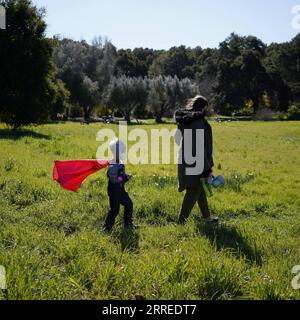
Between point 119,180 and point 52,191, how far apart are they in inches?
122

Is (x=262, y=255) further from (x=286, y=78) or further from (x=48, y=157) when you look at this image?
(x=286, y=78)

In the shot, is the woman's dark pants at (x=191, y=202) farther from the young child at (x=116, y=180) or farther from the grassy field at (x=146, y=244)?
the young child at (x=116, y=180)

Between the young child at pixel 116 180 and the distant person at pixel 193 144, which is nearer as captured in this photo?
the young child at pixel 116 180

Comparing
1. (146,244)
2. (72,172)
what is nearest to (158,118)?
(72,172)

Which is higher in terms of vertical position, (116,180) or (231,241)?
(116,180)

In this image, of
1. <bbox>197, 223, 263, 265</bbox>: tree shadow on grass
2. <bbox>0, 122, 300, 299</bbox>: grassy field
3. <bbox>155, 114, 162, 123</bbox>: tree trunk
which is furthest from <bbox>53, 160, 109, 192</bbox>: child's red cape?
<bbox>155, 114, 162, 123</bbox>: tree trunk

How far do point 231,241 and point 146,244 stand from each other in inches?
54.0

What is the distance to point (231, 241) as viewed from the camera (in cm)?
651

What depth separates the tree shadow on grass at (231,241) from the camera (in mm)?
5858

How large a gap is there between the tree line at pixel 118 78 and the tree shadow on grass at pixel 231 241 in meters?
23.2

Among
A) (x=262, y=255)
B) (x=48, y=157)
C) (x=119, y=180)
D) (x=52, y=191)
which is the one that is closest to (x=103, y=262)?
(x=119, y=180)

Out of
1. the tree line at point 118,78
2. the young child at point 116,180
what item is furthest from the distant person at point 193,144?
the tree line at point 118,78

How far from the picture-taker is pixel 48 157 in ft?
49.4

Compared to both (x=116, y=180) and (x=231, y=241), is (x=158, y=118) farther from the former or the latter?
(x=231, y=241)
